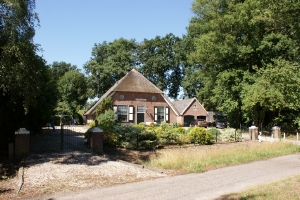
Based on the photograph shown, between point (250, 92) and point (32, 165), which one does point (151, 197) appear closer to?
point (32, 165)

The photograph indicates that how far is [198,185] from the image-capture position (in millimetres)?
8156

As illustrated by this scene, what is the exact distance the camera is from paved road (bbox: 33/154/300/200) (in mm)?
7148

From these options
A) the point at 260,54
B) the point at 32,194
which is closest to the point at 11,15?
the point at 32,194

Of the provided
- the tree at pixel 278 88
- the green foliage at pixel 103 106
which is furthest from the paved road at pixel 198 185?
the green foliage at pixel 103 106

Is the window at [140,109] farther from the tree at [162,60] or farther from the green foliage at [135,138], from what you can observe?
the tree at [162,60]

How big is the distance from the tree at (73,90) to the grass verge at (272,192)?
4611 centimetres

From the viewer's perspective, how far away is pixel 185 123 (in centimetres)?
4650

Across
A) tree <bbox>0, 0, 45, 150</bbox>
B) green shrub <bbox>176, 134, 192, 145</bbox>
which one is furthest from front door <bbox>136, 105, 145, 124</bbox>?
tree <bbox>0, 0, 45, 150</bbox>

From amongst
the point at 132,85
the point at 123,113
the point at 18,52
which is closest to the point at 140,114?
the point at 123,113

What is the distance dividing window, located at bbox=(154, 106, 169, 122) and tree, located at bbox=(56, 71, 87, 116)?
20.6 meters

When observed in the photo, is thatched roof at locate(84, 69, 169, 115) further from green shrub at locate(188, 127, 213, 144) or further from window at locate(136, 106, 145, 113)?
green shrub at locate(188, 127, 213, 144)

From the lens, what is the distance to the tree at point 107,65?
52500mm

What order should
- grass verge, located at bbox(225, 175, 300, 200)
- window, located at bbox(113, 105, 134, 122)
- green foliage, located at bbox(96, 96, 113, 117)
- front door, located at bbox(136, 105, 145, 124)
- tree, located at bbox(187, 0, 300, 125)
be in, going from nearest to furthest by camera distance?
grass verge, located at bbox(225, 175, 300, 200), tree, located at bbox(187, 0, 300, 125), green foliage, located at bbox(96, 96, 113, 117), window, located at bbox(113, 105, 134, 122), front door, located at bbox(136, 105, 145, 124)

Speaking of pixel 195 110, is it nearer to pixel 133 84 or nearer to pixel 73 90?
pixel 133 84
